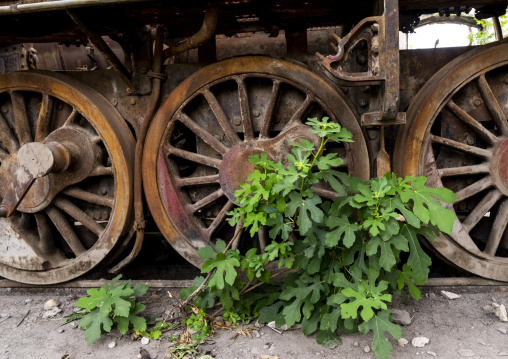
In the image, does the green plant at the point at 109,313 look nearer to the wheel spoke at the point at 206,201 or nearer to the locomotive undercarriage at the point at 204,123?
the locomotive undercarriage at the point at 204,123

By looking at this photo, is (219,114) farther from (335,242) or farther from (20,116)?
(20,116)

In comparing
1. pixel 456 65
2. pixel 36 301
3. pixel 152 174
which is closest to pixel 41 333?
pixel 36 301

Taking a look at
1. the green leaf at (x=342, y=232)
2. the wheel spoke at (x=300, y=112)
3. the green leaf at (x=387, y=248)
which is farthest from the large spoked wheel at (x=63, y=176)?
the green leaf at (x=387, y=248)

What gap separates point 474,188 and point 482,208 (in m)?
0.13

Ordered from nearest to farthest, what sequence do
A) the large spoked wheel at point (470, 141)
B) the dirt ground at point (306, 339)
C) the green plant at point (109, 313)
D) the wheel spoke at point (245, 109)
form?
the dirt ground at point (306, 339) → the green plant at point (109, 313) → the large spoked wheel at point (470, 141) → the wheel spoke at point (245, 109)

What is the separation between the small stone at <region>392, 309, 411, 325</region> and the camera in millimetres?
2301

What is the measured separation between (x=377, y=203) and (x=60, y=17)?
2.26 metres

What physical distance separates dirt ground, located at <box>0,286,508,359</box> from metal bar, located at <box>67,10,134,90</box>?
1.52m

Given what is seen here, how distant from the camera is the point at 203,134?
2738 millimetres

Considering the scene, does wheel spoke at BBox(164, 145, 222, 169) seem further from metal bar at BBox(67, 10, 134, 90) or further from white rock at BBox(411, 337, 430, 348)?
white rock at BBox(411, 337, 430, 348)

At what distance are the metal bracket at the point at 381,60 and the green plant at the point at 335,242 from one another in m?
0.31

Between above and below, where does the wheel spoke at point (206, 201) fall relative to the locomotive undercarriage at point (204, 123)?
below

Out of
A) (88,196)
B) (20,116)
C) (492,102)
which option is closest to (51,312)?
(88,196)

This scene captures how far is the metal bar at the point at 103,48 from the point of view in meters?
2.40
